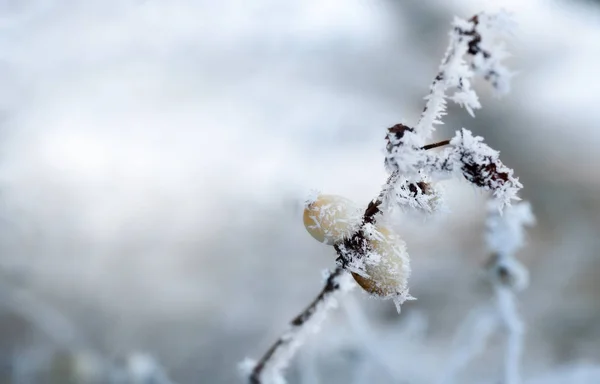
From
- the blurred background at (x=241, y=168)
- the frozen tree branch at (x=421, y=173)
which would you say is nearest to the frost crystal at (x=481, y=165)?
the frozen tree branch at (x=421, y=173)

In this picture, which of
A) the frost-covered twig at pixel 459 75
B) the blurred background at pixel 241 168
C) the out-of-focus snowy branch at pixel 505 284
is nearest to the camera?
the frost-covered twig at pixel 459 75

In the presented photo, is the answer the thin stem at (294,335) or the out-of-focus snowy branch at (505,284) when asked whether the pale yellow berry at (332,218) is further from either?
the out-of-focus snowy branch at (505,284)

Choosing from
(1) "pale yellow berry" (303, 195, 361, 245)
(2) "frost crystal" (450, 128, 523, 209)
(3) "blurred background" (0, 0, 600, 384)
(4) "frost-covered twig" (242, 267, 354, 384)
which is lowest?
(2) "frost crystal" (450, 128, 523, 209)

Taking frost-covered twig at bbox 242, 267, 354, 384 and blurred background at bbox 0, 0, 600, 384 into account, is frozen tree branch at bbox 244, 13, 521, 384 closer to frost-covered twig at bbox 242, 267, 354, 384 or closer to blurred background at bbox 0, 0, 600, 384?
frost-covered twig at bbox 242, 267, 354, 384

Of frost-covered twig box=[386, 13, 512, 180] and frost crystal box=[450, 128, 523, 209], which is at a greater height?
frost-covered twig box=[386, 13, 512, 180]

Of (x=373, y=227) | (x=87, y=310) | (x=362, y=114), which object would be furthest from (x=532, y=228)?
(x=373, y=227)

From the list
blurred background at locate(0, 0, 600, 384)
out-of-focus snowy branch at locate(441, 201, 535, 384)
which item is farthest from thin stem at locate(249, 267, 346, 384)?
blurred background at locate(0, 0, 600, 384)

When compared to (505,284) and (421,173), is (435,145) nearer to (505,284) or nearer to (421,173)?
(421,173)
